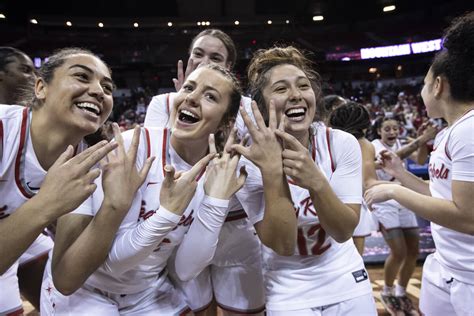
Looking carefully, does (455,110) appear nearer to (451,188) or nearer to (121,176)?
(451,188)

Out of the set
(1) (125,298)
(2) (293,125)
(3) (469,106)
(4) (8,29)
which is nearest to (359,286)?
(2) (293,125)

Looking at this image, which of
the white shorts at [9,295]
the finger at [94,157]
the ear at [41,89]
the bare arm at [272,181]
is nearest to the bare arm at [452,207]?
the bare arm at [272,181]

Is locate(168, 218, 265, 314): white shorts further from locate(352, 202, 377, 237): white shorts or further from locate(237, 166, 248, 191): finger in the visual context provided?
locate(352, 202, 377, 237): white shorts

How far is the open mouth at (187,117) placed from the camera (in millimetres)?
1959

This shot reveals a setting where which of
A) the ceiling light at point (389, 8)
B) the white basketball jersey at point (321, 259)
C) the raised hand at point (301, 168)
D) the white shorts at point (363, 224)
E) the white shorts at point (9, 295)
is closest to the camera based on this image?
the raised hand at point (301, 168)

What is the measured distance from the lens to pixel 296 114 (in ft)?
6.44

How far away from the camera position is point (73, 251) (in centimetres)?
153

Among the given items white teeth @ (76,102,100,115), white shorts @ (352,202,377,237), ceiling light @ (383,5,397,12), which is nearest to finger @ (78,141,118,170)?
white teeth @ (76,102,100,115)

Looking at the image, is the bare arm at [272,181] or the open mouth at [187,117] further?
the open mouth at [187,117]

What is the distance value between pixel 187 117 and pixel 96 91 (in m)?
0.44

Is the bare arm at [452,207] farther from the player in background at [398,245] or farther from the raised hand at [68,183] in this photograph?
the player in background at [398,245]

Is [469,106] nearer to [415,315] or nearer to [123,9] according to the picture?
[415,315]

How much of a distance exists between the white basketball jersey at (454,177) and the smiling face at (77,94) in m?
1.50

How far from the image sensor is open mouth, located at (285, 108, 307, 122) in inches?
76.7
